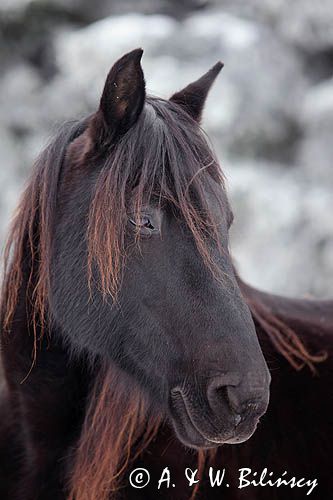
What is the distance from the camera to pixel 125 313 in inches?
71.2

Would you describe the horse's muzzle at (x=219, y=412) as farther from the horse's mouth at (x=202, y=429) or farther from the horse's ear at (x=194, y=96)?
the horse's ear at (x=194, y=96)

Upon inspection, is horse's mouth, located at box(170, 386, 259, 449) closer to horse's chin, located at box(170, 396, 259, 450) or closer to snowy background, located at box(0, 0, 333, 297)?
horse's chin, located at box(170, 396, 259, 450)

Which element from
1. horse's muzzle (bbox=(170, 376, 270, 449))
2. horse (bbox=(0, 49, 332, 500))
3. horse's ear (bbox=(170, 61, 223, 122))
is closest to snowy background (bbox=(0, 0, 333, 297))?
horse's ear (bbox=(170, 61, 223, 122))

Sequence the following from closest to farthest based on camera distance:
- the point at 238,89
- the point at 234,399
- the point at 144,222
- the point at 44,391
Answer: the point at 234,399
the point at 144,222
the point at 44,391
the point at 238,89

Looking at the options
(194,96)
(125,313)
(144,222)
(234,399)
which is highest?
(194,96)

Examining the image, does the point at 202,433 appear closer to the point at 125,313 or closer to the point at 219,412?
the point at 219,412

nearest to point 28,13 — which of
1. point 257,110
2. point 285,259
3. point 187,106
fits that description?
point 257,110

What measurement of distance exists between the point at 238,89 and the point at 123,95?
158 inches

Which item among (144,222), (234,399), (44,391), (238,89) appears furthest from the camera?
(238,89)

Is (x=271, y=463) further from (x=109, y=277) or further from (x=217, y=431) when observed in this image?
(x=109, y=277)

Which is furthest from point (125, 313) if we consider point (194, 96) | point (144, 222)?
point (194, 96)

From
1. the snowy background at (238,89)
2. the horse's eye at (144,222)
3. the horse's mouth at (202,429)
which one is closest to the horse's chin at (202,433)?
the horse's mouth at (202,429)

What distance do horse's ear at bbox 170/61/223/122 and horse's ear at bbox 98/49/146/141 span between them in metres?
Result: 0.25

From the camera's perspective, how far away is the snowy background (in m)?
5.40
